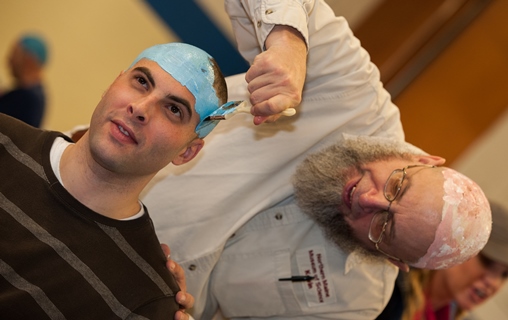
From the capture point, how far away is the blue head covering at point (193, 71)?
58.2 inches

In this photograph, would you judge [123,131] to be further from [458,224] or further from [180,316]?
[458,224]

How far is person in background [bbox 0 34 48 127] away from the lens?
251 cm

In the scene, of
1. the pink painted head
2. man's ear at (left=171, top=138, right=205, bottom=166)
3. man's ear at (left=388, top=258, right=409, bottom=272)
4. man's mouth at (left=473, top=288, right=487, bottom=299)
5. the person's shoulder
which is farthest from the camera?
man's mouth at (left=473, top=288, right=487, bottom=299)

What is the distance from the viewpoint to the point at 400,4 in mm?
3131

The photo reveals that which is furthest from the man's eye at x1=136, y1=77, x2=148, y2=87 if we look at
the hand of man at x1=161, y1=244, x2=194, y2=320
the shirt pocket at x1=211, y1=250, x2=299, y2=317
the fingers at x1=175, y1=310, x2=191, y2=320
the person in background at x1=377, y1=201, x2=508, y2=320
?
the person in background at x1=377, y1=201, x2=508, y2=320

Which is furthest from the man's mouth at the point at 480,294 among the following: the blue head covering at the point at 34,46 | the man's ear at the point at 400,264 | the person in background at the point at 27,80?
the blue head covering at the point at 34,46

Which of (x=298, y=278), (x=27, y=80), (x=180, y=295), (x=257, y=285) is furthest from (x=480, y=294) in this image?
(x=27, y=80)

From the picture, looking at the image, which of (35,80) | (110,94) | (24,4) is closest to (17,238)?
(110,94)

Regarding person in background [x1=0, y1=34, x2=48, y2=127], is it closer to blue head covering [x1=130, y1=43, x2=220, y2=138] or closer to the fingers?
blue head covering [x1=130, y1=43, x2=220, y2=138]

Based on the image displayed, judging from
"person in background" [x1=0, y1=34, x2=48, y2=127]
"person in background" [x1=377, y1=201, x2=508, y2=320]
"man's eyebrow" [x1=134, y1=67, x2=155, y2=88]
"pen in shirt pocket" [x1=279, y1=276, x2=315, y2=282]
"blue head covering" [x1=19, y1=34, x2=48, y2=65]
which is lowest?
"person in background" [x1=0, y1=34, x2=48, y2=127]

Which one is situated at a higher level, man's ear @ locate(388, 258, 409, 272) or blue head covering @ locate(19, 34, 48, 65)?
man's ear @ locate(388, 258, 409, 272)

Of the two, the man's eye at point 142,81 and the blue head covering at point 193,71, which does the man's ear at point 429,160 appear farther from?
the man's eye at point 142,81

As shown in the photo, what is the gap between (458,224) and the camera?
5.50ft

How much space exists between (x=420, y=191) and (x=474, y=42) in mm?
1601
